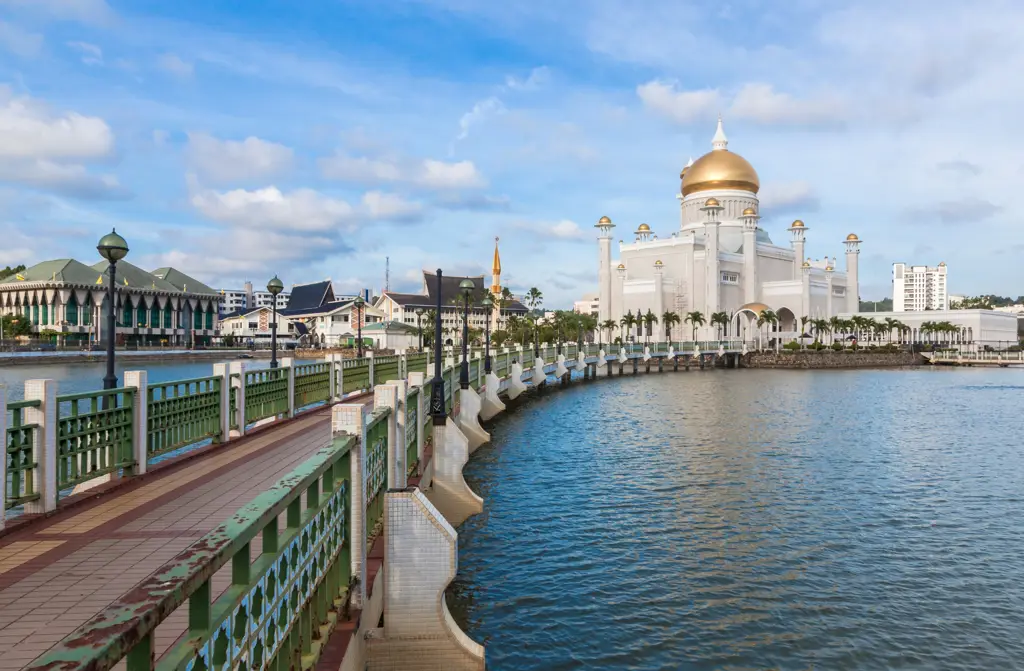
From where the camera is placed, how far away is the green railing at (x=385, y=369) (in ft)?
80.5

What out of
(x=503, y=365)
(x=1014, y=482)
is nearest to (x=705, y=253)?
(x=503, y=365)

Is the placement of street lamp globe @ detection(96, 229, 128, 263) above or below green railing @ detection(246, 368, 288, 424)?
above

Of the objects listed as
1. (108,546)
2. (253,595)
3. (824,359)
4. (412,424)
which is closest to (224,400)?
(412,424)

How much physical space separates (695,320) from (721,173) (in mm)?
19985

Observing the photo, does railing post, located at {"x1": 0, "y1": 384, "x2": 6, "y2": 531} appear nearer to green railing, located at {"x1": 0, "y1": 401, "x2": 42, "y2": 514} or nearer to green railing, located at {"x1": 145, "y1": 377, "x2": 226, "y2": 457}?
green railing, located at {"x1": 0, "y1": 401, "x2": 42, "y2": 514}

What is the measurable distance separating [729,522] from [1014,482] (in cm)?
836

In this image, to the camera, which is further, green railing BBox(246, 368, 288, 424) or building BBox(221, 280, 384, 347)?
building BBox(221, 280, 384, 347)

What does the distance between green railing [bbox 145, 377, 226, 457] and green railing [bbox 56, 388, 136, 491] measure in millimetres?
401

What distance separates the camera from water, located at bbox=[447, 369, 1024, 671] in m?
8.52

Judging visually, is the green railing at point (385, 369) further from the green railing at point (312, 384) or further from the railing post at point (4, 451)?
the railing post at point (4, 451)

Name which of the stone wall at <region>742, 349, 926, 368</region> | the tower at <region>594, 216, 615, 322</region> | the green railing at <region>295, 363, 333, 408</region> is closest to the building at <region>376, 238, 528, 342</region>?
the tower at <region>594, 216, 615, 322</region>

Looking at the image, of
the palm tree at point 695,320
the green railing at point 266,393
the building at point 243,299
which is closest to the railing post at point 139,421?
the green railing at point 266,393

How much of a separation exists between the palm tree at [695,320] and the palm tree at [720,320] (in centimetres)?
139

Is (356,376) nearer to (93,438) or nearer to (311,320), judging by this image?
(93,438)
